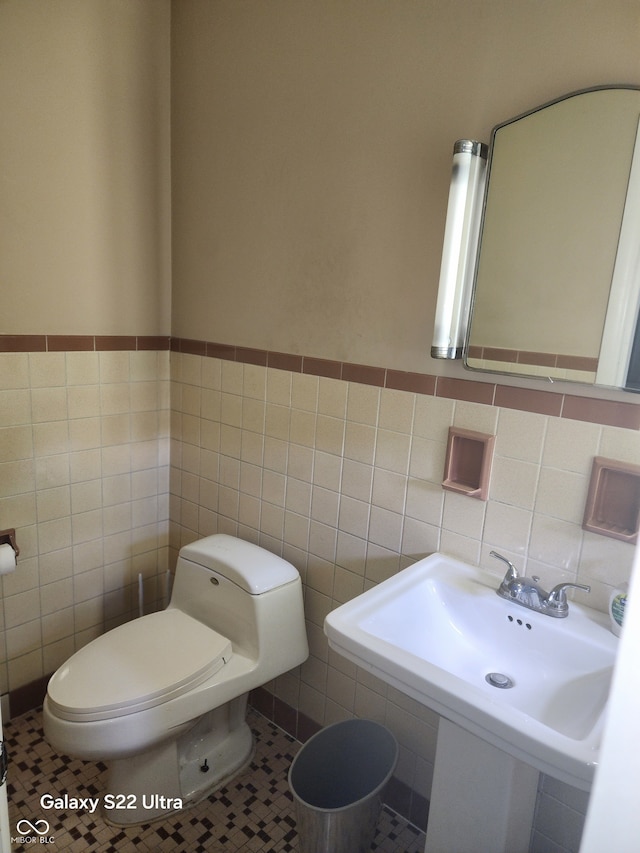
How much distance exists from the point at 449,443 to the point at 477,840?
2.81ft

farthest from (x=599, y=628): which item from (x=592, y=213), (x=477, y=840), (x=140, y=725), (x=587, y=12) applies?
(x=587, y=12)

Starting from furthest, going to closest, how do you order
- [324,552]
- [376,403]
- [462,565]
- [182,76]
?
[182,76] < [324,552] < [376,403] < [462,565]

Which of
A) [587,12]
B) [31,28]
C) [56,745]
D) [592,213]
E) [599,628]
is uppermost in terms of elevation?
[31,28]

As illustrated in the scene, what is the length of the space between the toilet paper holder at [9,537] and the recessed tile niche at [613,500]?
1.71 m

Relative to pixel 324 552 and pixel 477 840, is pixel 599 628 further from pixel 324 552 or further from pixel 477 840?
pixel 324 552

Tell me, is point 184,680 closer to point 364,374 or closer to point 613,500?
point 364,374

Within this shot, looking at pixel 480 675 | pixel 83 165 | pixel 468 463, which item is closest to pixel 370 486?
pixel 468 463

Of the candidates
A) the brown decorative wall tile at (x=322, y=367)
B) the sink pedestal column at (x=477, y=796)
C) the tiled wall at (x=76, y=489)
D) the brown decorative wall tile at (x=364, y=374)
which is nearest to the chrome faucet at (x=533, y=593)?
the sink pedestal column at (x=477, y=796)

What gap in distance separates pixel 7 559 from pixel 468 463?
1426mm

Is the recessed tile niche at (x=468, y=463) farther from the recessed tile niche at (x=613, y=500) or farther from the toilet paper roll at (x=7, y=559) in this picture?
the toilet paper roll at (x=7, y=559)

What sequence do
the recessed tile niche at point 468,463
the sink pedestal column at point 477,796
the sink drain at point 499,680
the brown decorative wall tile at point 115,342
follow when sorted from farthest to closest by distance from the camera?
the brown decorative wall tile at point 115,342 → the recessed tile niche at point 468,463 → the sink drain at point 499,680 → the sink pedestal column at point 477,796

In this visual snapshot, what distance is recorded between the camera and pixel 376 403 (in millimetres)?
1552

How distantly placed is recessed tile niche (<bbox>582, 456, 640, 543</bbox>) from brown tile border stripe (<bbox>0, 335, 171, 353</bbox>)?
1.58 m

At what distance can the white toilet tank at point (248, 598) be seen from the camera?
64.7 inches
